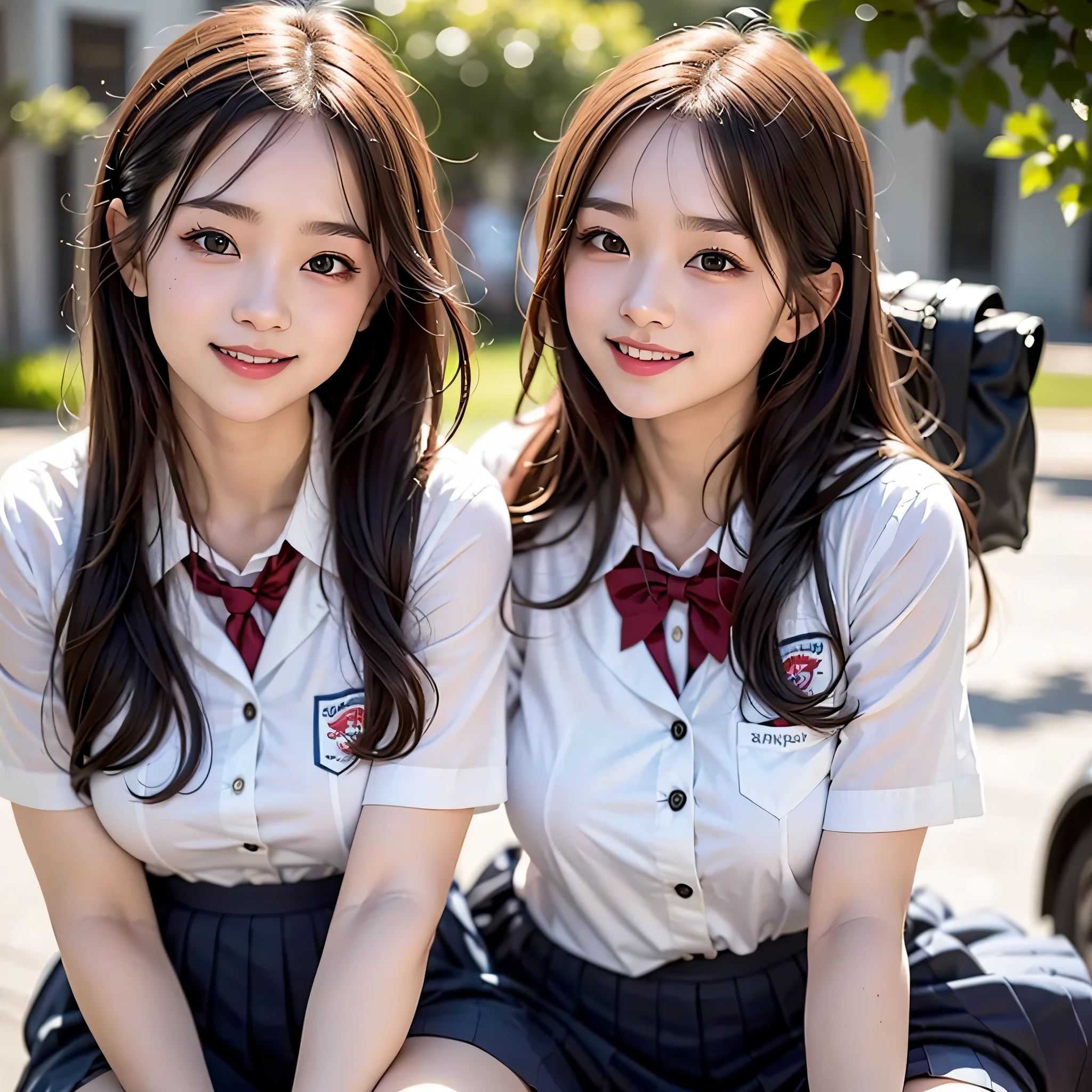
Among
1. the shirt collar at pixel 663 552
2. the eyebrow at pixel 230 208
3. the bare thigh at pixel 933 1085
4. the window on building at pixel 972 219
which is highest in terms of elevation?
the window on building at pixel 972 219

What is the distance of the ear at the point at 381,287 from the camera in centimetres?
196

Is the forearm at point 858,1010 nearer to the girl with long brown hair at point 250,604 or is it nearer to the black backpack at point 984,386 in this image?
the girl with long brown hair at point 250,604

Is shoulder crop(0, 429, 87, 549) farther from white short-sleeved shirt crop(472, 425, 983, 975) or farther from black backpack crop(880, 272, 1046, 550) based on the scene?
black backpack crop(880, 272, 1046, 550)

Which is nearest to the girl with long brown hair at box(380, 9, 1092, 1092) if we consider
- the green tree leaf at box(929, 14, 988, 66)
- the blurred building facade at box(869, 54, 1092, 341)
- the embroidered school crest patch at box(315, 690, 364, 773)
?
the embroidered school crest patch at box(315, 690, 364, 773)

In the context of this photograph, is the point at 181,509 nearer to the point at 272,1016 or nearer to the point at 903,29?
the point at 272,1016

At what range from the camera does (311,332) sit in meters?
1.89

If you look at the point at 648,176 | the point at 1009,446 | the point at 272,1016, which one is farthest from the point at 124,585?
the point at 1009,446

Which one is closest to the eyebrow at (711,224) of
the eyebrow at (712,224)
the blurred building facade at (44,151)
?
the eyebrow at (712,224)

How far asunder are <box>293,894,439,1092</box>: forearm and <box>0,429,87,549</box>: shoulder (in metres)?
0.72

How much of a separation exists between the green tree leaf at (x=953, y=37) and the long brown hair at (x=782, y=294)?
37cm

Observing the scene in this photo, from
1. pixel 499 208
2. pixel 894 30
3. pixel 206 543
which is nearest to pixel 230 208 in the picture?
pixel 206 543

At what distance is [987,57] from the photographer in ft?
7.79

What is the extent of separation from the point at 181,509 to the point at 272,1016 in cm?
79

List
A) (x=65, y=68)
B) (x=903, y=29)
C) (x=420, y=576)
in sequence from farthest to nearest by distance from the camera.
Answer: (x=65, y=68), (x=903, y=29), (x=420, y=576)
